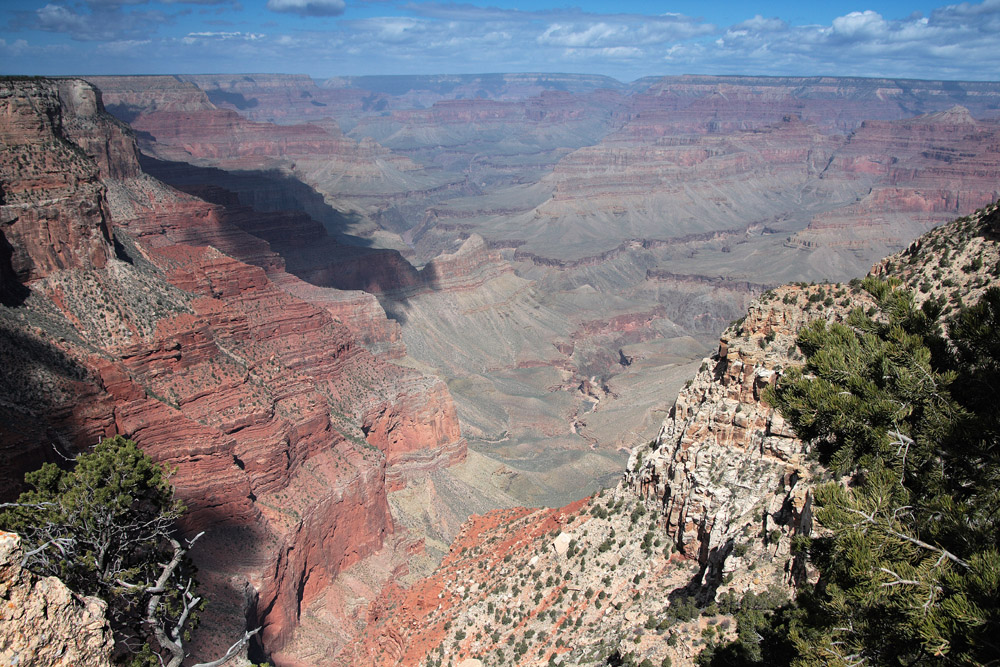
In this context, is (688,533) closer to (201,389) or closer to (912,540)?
(912,540)

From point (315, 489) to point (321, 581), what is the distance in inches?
203

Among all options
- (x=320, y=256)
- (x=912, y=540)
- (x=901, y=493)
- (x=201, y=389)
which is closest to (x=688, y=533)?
(x=901, y=493)

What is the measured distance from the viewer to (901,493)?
1094 centimetres

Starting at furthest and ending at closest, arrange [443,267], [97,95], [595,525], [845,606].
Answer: [443,267], [97,95], [595,525], [845,606]

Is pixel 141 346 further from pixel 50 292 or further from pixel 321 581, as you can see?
pixel 321 581

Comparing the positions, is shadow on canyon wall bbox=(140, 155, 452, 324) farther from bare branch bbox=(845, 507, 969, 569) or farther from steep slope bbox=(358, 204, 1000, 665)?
bare branch bbox=(845, 507, 969, 569)

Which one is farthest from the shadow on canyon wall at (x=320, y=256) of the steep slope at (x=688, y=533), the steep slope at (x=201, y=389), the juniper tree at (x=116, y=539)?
the juniper tree at (x=116, y=539)

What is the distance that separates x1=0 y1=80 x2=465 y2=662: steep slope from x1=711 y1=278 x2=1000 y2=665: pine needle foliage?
21089 mm

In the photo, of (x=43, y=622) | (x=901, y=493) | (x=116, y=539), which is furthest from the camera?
(x=116, y=539)

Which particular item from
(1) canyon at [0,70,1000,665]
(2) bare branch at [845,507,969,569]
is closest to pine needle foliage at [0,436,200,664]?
(1) canyon at [0,70,1000,665]

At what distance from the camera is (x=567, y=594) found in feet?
82.9

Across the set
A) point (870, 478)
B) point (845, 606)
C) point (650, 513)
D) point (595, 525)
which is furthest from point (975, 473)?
point (595, 525)

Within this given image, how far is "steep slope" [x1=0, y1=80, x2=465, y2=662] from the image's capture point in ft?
100.0

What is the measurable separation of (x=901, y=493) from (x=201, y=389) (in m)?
34.0
